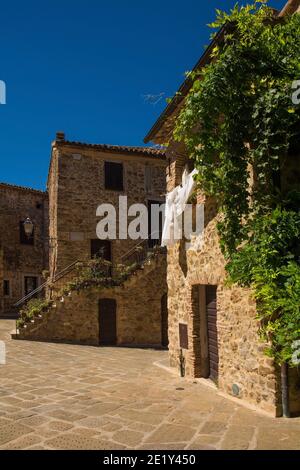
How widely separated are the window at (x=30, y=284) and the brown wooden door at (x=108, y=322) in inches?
382

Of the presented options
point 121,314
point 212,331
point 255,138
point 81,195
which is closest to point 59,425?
point 212,331

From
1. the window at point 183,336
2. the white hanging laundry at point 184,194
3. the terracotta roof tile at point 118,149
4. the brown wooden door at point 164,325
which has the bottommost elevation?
the brown wooden door at point 164,325

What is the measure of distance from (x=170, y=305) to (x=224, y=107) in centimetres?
565

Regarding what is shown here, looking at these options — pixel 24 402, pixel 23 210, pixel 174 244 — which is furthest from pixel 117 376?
pixel 23 210

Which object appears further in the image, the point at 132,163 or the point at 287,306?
the point at 132,163

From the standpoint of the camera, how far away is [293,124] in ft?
16.9

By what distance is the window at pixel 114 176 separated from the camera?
58.8 feet

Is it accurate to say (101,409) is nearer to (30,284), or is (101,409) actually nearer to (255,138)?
(255,138)

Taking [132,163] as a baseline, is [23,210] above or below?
below

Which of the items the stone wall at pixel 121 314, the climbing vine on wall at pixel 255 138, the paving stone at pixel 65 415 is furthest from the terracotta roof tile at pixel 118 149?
the paving stone at pixel 65 415

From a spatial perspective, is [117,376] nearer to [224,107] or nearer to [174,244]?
[174,244]

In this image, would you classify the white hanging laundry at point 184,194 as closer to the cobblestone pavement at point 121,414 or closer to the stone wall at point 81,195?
the cobblestone pavement at point 121,414

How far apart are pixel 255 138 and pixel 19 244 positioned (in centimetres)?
2013

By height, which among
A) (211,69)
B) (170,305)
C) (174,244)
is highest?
(211,69)
